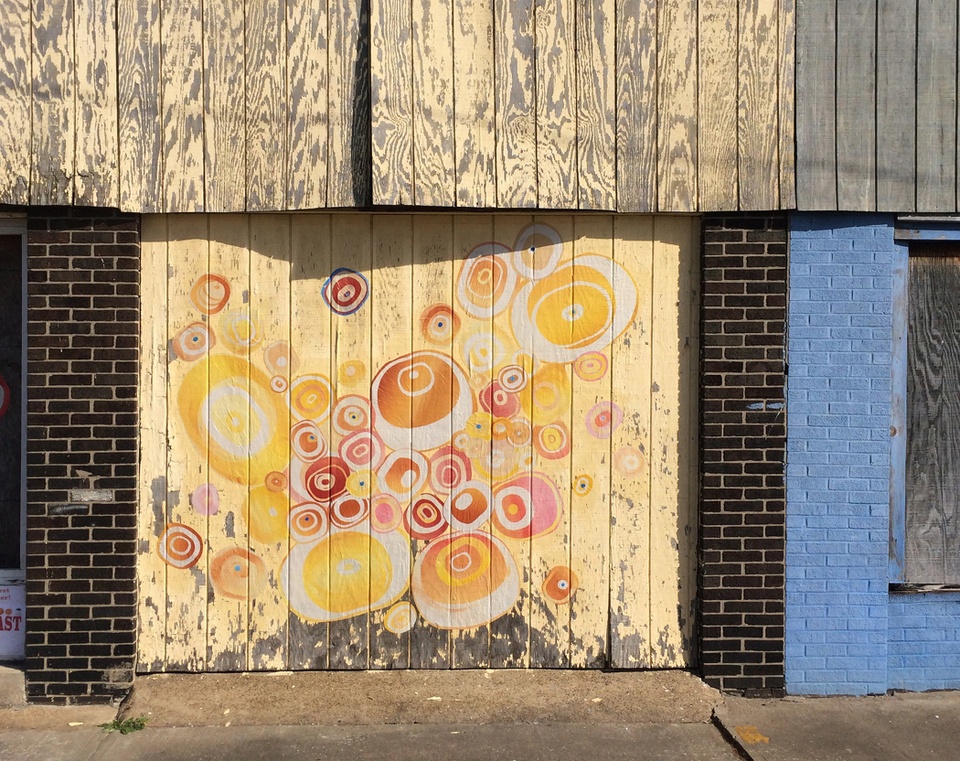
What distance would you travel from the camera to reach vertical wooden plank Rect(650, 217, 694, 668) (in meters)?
4.90

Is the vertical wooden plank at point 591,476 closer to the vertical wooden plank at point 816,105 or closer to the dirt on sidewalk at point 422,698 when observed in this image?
the dirt on sidewalk at point 422,698

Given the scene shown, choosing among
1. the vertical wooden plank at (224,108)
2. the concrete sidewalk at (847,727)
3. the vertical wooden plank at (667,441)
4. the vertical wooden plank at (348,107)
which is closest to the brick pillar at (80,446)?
the vertical wooden plank at (224,108)

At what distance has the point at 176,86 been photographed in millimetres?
4707

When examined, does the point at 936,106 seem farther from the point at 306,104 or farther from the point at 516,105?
the point at 306,104

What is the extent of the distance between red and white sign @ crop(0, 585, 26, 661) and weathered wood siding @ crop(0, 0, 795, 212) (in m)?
2.17

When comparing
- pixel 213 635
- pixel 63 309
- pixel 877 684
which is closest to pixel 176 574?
pixel 213 635

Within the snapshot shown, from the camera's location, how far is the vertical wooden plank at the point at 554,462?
4.89 metres

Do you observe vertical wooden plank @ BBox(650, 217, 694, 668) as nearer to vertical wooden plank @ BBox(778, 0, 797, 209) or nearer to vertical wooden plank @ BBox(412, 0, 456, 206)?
vertical wooden plank @ BBox(778, 0, 797, 209)

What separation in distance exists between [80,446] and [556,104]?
316 cm

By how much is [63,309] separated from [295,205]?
1.37m

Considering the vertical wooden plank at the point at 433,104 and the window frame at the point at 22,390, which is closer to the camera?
the vertical wooden plank at the point at 433,104

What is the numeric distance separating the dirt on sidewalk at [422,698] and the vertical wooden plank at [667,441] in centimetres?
32

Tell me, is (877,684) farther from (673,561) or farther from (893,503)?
(673,561)

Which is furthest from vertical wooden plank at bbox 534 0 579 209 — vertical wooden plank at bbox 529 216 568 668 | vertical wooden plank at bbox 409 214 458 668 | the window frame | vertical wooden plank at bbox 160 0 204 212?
the window frame
